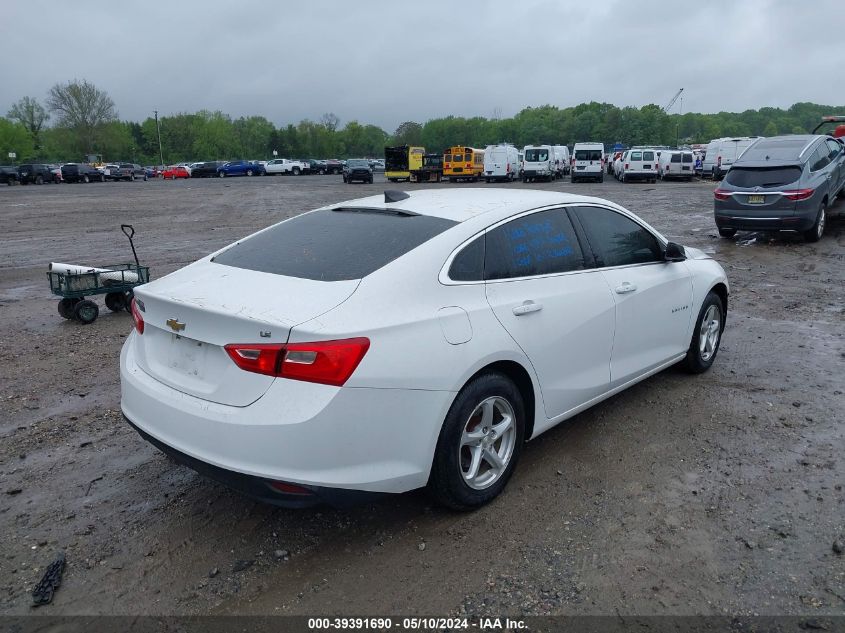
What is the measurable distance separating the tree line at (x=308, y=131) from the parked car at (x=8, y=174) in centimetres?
5444

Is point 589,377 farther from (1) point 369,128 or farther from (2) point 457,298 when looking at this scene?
(1) point 369,128

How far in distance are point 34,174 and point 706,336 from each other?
57903mm

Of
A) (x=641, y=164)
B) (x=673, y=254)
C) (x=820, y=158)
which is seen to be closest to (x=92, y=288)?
(x=673, y=254)

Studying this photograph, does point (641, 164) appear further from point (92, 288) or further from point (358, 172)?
point (92, 288)

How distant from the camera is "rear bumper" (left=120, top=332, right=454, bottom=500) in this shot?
9.27 ft

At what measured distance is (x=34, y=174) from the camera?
51.9m

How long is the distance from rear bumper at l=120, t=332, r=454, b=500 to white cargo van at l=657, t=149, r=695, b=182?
41288 millimetres

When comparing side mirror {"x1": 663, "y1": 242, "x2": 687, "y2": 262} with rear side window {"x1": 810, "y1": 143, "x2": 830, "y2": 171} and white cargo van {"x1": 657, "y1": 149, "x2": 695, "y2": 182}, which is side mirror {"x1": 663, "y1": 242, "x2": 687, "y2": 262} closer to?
rear side window {"x1": 810, "y1": 143, "x2": 830, "y2": 171}

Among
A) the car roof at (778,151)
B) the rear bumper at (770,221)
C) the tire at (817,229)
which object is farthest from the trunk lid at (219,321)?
the tire at (817,229)

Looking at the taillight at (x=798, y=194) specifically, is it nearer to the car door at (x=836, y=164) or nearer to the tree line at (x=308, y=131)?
the car door at (x=836, y=164)

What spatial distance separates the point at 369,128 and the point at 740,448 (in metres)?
147

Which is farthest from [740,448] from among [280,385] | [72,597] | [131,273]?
[131,273]

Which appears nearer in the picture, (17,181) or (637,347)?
(637,347)

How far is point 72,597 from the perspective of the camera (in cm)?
292
